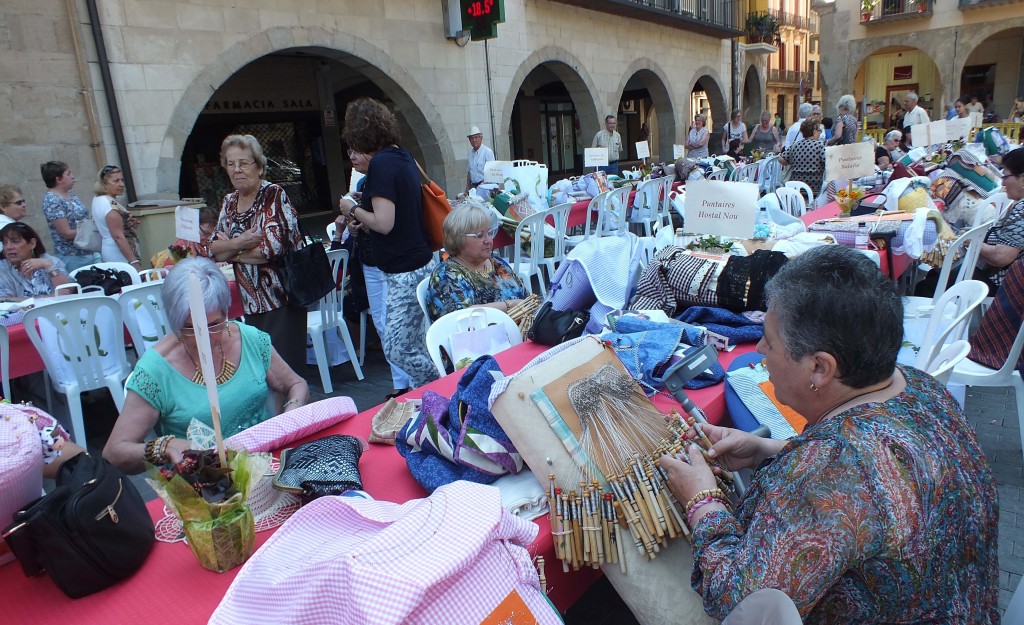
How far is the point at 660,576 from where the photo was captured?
1335 mm

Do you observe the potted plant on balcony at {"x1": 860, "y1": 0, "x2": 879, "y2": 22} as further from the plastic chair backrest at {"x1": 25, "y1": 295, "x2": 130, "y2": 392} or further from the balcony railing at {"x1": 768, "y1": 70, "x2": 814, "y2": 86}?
the plastic chair backrest at {"x1": 25, "y1": 295, "x2": 130, "y2": 392}

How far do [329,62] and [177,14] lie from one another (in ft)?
18.6

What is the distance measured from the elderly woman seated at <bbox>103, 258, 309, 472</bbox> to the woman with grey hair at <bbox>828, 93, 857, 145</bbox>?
9703 mm

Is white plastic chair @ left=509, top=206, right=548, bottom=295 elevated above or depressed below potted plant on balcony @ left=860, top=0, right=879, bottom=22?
below

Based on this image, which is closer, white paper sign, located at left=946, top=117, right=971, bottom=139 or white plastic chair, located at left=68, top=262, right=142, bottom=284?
white plastic chair, located at left=68, top=262, right=142, bottom=284

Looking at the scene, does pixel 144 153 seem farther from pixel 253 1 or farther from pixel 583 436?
pixel 583 436

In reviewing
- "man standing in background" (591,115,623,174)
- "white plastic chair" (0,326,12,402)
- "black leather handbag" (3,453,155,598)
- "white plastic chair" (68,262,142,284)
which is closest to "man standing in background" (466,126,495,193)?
"man standing in background" (591,115,623,174)

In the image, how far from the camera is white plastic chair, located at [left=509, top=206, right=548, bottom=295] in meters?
6.23

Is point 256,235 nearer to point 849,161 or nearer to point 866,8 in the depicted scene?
point 849,161

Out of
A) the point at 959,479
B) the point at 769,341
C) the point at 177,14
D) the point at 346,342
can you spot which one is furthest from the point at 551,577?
the point at 177,14

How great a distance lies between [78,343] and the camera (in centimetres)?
372

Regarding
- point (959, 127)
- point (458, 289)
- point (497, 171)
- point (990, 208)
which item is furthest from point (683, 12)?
point (458, 289)

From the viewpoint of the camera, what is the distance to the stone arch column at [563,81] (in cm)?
1227

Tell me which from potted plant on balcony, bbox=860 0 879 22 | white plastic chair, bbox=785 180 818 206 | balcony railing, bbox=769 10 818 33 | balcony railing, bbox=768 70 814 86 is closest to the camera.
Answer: white plastic chair, bbox=785 180 818 206
